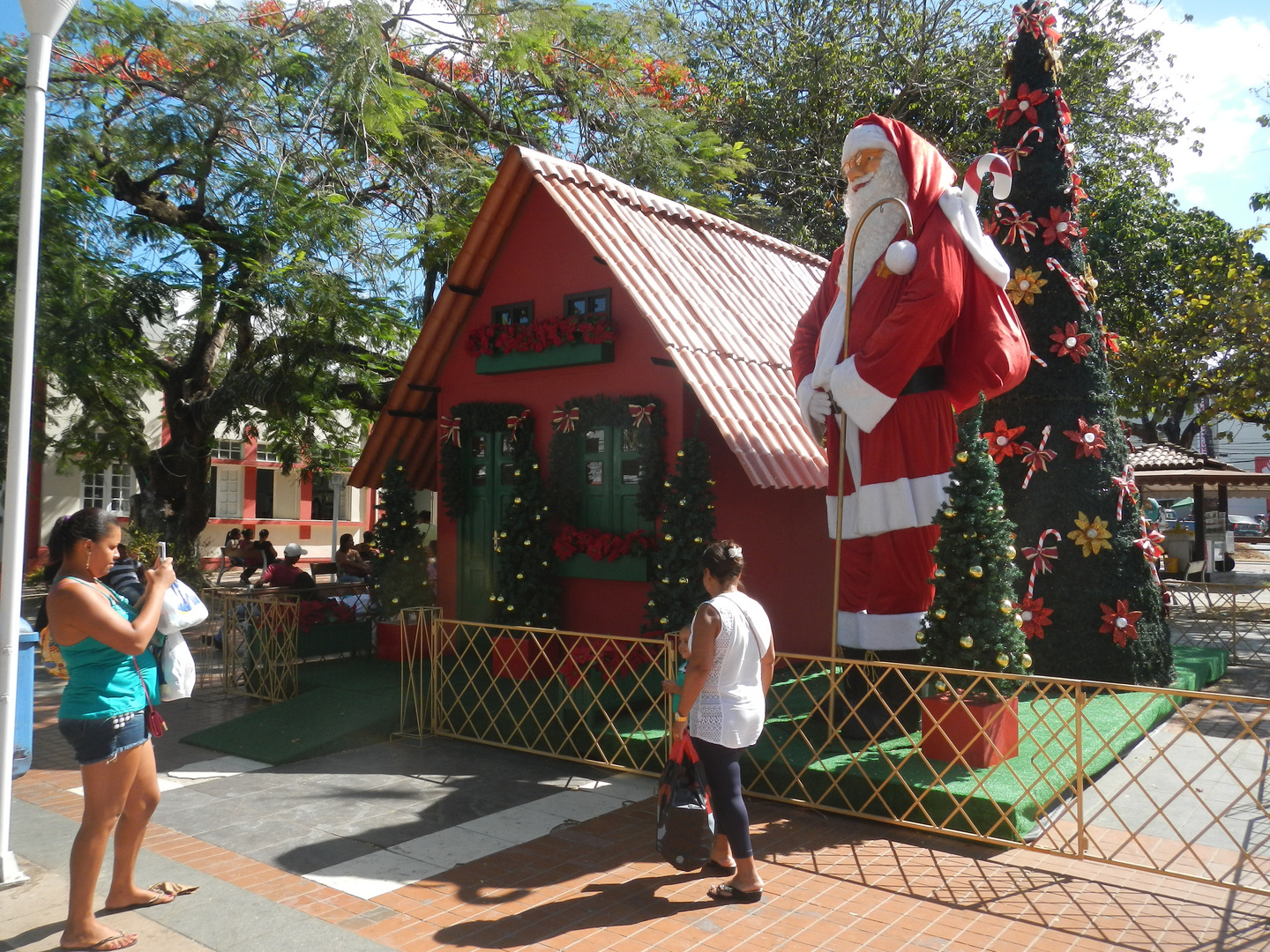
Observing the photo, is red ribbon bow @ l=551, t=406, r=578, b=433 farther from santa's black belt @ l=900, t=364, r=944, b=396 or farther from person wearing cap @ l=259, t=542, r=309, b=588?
person wearing cap @ l=259, t=542, r=309, b=588

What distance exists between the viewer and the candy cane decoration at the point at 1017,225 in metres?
10.2

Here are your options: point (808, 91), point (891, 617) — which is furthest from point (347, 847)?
point (808, 91)

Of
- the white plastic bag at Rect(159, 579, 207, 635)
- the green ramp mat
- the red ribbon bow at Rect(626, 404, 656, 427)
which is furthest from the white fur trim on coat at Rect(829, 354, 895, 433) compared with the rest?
the green ramp mat

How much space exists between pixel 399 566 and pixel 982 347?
737 cm

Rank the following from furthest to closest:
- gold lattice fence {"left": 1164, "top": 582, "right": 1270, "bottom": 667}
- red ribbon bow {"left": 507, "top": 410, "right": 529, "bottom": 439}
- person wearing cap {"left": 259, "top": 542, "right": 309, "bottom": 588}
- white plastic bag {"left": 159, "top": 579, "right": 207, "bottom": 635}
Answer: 1. gold lattice fence {"left": 1164, "top": 582, "right": 1270, "bottom": 667}
2. person wearing cap {"left": 259, "top": 542, "right": 309, "bottom": 588}
3. red ribbon bow {"left": 507, "top": 410, "right": 529, "bottom": 439}
4. white plastic bag {"left": 159, "top": 579, "right": 207, "bottom": 635}

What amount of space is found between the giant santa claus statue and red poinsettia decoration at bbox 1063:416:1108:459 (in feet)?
8.16

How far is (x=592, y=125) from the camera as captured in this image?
18203mm

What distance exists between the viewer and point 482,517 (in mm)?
11500

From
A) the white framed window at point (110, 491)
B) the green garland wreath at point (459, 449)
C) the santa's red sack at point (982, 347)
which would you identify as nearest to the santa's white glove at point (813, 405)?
the santa's red sack at point (982, 347)

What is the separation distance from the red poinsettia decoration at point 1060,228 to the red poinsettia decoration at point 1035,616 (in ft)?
11.9

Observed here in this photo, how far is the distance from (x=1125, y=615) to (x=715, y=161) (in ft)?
42.3

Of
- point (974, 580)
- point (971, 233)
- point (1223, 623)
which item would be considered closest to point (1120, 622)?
point (974, 580)

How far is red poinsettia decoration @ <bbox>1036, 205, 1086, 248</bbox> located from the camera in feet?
A: 33.0

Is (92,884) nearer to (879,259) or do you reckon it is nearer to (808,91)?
(879,259)
